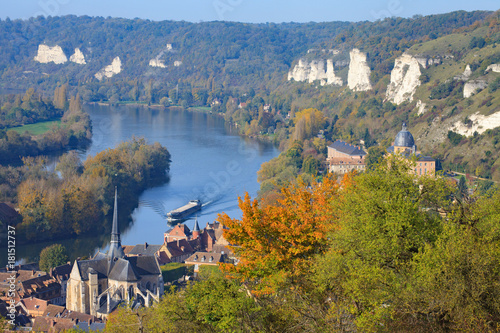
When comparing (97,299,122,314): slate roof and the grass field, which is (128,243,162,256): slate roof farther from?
the grass field

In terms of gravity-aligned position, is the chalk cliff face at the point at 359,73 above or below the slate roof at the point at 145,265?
above

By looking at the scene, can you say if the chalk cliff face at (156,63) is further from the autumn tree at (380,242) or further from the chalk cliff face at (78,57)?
the autumn tree at (380,242)

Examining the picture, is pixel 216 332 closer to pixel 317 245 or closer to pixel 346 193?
pixel 317 245

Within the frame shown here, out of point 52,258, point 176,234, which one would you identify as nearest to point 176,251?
point 176,234

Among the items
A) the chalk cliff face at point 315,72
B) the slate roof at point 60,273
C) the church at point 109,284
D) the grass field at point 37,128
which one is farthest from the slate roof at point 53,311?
the chalk cliff face at point 315,72

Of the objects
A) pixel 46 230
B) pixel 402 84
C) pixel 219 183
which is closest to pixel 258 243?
pixel 46 230

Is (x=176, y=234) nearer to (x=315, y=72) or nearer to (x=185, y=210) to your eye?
(x=185, y=210)
